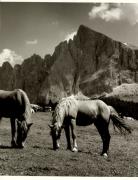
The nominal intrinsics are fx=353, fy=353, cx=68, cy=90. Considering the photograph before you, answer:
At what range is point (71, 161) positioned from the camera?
25.6ft

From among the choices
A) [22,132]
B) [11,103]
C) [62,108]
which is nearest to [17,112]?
[11,103]

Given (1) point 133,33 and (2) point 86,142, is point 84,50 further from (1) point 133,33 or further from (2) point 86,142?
(2) point 86,142

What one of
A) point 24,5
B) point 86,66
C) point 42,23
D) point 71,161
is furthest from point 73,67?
point 71,161

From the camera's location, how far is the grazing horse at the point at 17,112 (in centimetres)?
841

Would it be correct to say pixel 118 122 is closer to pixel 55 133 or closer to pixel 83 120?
pixel 83 120

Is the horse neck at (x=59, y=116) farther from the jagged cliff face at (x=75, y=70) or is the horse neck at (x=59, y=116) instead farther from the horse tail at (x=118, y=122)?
the horse tail at (x=118, y=122)

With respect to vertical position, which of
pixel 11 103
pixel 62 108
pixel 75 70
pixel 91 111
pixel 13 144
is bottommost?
pixel 13 144

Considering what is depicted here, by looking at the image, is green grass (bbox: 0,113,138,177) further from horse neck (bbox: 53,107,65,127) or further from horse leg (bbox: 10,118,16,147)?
horse neck (bbox: 53,107,65,127)

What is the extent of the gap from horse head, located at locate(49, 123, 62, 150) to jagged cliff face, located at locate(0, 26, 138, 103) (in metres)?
1.20

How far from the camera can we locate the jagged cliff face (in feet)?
30.3

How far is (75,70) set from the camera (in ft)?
30.7

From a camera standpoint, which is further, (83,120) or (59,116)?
(83,120)

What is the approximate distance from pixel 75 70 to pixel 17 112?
1.90 meters

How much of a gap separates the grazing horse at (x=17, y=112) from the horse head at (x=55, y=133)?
612 millimetres
